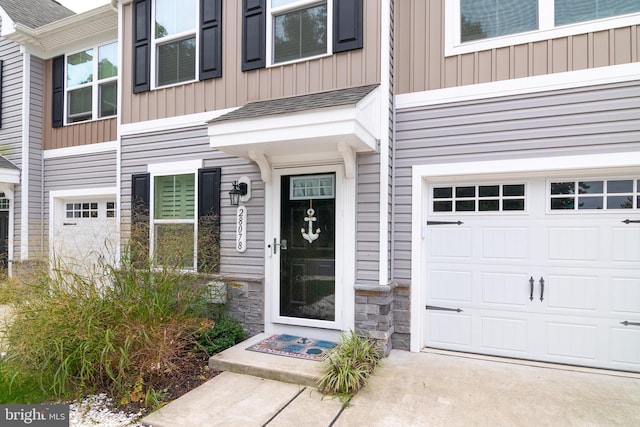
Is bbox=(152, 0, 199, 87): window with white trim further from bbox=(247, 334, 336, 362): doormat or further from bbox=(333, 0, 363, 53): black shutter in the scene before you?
bbox=(247, 334, 336, 362): doormat

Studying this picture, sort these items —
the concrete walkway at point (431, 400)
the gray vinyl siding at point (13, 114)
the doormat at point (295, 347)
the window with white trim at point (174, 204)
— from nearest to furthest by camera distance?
the concrete walkway at point (431, 400) → the doormat at point (295, 347) → the window with white trim at point (174, 204) → the gray vinyl siding at point (13, 114)

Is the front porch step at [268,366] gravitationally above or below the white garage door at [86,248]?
below

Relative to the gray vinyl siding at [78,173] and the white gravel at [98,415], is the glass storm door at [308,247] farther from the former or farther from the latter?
the gray vinyl siding at [78,173]

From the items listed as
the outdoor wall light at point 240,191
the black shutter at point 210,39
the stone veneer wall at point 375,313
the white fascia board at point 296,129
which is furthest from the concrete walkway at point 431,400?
the black shutter at point 210,39

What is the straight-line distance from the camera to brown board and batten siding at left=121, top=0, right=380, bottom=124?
4.27 metres

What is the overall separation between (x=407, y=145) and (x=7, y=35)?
8143 millimetres

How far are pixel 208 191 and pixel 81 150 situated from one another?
377 cm

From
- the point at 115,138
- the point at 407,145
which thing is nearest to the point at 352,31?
the point at 407,145

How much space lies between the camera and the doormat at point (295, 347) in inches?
157

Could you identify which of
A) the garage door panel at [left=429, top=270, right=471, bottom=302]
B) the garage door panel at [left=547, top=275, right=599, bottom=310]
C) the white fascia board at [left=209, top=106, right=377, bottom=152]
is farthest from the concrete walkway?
the white fascia board at [left=209, top=106, right=377, bottom=152]

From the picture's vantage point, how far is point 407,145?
4418 mm

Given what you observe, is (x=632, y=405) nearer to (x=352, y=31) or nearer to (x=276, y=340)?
(x=276, y=340)

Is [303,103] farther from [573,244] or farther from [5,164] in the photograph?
[5,164]

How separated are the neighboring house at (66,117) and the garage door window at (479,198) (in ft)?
18.2
